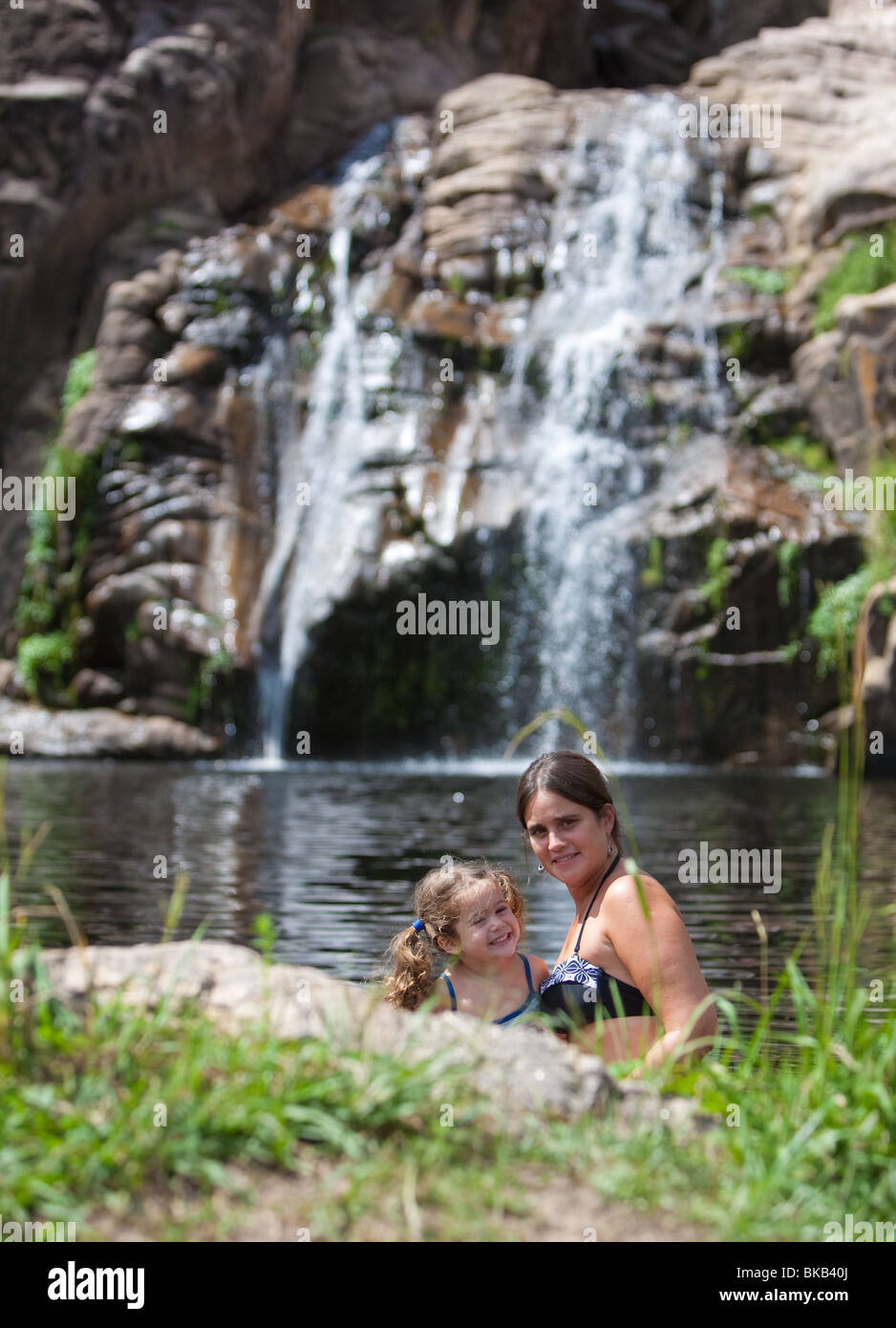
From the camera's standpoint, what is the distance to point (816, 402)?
19625mm

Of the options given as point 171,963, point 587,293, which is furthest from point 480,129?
point 171,963

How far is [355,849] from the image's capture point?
32.1 feet

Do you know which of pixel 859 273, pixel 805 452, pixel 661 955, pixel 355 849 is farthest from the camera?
pixel 859 273

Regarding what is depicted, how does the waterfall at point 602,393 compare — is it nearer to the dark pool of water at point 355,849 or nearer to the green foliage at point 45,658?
the dark pool of water at point 355,849

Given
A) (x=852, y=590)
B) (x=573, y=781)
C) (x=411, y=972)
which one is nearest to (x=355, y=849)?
(x=411, y=972)

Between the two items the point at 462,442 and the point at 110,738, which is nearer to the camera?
the point at 110,738

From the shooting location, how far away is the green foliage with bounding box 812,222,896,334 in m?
20.1

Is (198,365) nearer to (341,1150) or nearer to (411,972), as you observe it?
(411,972)

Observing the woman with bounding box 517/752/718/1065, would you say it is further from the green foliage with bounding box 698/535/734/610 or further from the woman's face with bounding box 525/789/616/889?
the green foliage with bounding box 698/535/734/610

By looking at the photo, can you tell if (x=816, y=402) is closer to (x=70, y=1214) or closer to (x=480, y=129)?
(x=480, y=129)

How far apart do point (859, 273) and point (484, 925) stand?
18705 mm

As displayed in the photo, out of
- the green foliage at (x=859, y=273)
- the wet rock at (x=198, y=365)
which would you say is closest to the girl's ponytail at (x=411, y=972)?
the green foliage at (x=859, y=273)

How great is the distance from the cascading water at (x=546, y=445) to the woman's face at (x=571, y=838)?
1501cm

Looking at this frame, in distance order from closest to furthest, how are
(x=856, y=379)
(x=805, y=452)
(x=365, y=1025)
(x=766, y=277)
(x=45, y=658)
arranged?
(x=365, y=1025) → (x=856, y=379) → (x=805, y=452) → (x=45, y=658) → (x=766, y=277)
